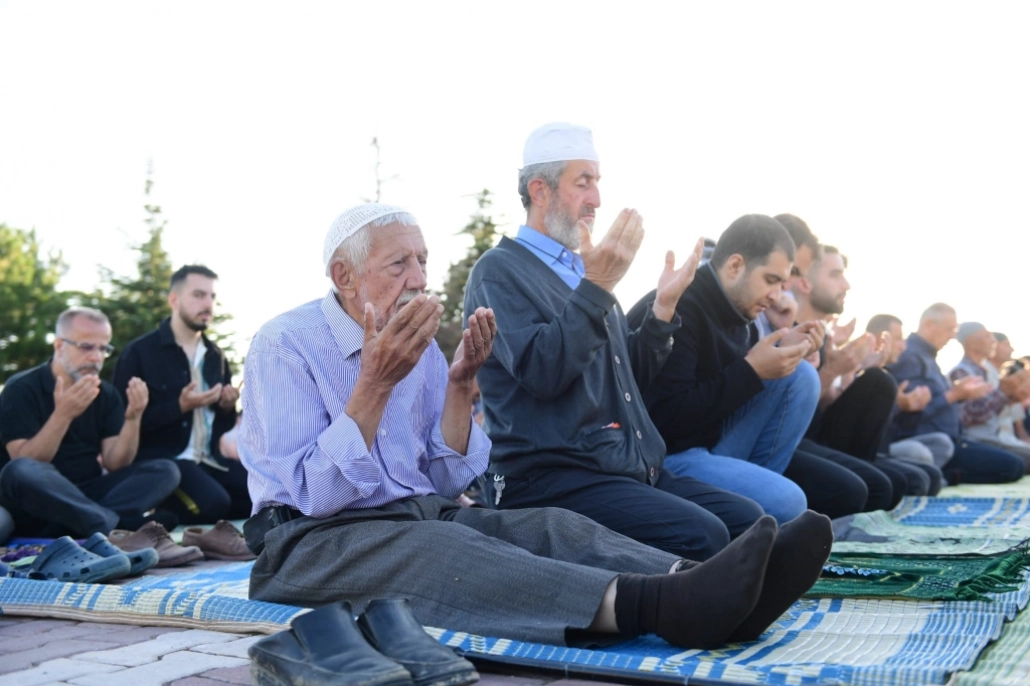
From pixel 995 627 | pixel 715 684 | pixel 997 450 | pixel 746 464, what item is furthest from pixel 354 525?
pixel 997 450

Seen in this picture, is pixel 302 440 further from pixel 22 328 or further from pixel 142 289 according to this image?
pixel 22 328

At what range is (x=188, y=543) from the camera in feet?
17.3

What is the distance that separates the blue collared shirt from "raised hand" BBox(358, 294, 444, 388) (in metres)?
1.29

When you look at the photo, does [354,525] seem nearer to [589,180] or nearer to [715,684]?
[715,684]

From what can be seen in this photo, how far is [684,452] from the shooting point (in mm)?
4852

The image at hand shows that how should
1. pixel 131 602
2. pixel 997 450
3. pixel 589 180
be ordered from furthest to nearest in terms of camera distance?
1. pixel 997 450
2. pixel 589 180
3. pixel 131 602

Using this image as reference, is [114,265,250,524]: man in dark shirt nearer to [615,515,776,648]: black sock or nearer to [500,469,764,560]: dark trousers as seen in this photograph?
[500,469,764,560]: dark trousers

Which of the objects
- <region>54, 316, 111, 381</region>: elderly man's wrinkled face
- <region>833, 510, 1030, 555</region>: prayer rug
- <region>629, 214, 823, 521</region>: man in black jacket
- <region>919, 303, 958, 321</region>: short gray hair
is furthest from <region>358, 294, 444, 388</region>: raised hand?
<region>919, 303, 958, 321</region>: short gray hair

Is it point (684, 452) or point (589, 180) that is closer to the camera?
point (589, 180)

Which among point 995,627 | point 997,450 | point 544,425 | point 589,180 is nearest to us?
point 995,627

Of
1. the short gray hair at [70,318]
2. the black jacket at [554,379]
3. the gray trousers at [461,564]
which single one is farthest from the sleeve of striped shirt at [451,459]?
the short gray hair at [70,318]

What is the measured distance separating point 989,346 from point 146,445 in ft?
28.8

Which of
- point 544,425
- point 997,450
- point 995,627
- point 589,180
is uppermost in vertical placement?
point 589,180

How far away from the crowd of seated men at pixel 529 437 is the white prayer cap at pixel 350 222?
0.04 ft
